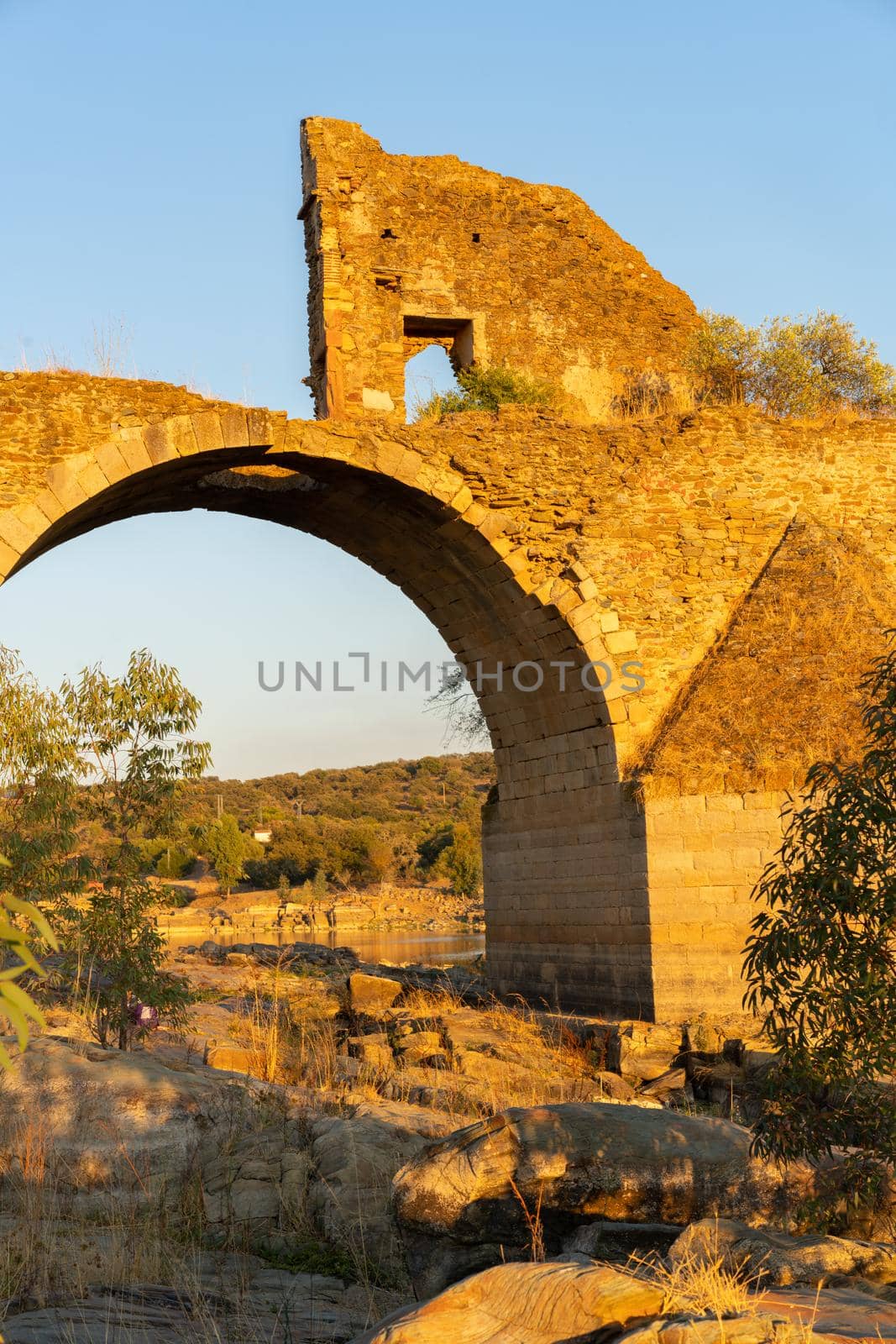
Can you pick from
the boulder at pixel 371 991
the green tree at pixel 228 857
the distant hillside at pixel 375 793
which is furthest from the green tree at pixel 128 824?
the distant hillside at pixel 375 793

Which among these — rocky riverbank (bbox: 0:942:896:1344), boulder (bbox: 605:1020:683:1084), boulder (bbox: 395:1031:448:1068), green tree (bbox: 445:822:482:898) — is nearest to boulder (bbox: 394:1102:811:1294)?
rocky riverbank (bbox: 0:942:896:1344)

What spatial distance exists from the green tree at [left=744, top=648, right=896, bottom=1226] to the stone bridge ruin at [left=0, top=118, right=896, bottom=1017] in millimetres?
6641

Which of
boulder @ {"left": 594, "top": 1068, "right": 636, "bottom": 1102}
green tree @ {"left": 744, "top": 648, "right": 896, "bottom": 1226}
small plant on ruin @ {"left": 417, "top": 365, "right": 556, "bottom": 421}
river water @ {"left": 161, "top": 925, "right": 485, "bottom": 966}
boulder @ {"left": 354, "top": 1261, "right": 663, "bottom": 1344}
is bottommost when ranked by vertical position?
river water @ {"left": 161, "top": 925, "right": 485, "bottom": 966}

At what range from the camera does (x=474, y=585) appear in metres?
13.0

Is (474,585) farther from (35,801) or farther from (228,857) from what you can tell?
(228,857)

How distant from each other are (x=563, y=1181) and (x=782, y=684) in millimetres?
7752

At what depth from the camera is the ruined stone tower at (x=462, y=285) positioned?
13547mm

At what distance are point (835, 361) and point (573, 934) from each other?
370 inches

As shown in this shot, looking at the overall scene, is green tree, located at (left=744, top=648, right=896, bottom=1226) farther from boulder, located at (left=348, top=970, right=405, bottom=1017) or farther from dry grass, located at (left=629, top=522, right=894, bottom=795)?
boulder, located at (left=348, top=970, right=405, bottom=1017)

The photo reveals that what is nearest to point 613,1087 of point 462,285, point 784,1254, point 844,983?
point 844,983

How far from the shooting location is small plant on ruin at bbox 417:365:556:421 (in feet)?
45.9

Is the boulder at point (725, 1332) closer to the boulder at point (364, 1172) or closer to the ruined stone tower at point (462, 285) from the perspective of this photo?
the boulder at point (364, 1172)

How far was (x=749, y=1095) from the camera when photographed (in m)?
8.41

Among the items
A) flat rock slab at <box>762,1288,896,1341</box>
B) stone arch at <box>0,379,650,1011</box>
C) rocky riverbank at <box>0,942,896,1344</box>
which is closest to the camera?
flat rock slab at <box>762,1288,896,1341</box>
